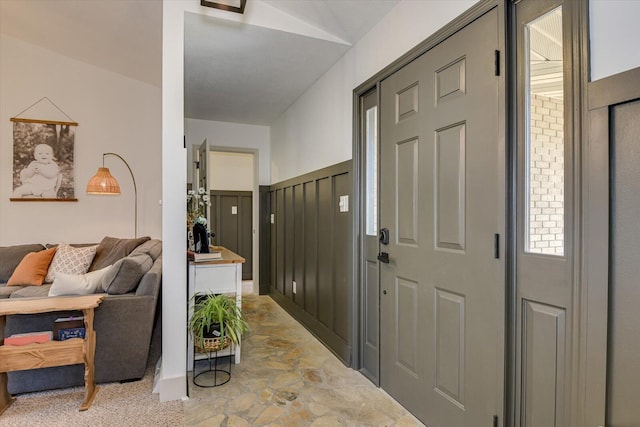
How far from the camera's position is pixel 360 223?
2846 millimetres

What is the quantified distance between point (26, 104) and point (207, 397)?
4.21 metres

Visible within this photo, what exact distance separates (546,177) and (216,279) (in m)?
2.29

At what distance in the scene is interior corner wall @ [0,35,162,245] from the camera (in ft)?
14.0

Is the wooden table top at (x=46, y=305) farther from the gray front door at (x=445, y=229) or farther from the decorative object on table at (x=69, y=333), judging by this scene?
the gray front door at (x=445, y=229)

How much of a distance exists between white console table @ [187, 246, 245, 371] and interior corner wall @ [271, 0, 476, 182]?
1.30 meters

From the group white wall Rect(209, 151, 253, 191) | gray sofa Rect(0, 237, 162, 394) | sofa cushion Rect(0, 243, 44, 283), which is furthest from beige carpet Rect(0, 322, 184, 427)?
white wall Rect(209, 151, 253, 191)

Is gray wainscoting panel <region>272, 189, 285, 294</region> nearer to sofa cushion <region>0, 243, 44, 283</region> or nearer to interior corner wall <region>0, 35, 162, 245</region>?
interior corner wall <region>0, 35, 162, 245</region>

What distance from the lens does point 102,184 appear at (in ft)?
13.0

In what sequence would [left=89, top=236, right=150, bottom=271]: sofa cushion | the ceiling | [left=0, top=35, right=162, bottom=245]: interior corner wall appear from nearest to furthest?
Result: the ceiling
[left=89, top=236, right=150, bottom=271]: sofa cushion
[left=0, top=35, right=162, bottom=245]: interior corner wall

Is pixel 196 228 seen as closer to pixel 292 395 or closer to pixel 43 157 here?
pixel 292 395

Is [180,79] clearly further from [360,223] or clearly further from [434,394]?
[434,394]

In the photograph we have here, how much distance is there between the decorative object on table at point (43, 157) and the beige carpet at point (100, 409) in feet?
9.32

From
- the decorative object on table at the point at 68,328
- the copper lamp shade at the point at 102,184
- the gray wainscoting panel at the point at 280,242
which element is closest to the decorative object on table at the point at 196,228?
the decorative object on table at the point at 68,328

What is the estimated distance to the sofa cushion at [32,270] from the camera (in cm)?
366
